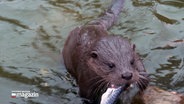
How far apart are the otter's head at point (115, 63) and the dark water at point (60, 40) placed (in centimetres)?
58

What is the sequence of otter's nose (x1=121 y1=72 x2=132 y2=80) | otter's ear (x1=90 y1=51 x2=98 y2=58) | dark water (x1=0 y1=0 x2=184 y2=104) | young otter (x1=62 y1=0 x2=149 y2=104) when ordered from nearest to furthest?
otter's nose (x1=121 y1=72 x2=132 y2=80), young otter (x1=62 y1=0 x2=149 y2=104), otter's ear (x1=90 y1=51 x2=98 y2=58), dark water (x1=0 y1=0 x2=184 y2=104)

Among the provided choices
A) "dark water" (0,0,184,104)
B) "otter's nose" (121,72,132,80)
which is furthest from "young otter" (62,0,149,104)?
"dark water" (0,0,184,104)

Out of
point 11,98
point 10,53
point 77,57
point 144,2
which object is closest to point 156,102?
point 77,57

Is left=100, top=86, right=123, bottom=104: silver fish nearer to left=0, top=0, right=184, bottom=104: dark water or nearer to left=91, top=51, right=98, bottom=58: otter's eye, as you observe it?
left=91, top=51, right=98, bottom=58: otter's eye

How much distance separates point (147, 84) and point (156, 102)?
1.06ft

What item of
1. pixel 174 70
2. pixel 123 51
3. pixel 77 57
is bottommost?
pixel 174 70

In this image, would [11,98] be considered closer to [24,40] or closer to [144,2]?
[24,40]

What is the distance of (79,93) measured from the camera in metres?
4.63

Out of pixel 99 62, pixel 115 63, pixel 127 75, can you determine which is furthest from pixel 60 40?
pixel 127 75

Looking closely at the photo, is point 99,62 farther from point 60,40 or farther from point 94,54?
point 60,40

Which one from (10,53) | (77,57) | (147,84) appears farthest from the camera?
(10,53)

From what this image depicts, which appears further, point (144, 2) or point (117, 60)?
point (144, 2)

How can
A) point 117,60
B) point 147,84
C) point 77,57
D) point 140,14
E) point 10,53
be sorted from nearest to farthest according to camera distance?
point 117,60
point 147,84
point 77,57
point 10,53
point 140,14

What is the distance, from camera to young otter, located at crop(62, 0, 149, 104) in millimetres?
3941
